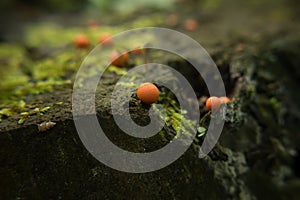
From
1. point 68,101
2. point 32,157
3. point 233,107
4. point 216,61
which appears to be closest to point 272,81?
point 216,61

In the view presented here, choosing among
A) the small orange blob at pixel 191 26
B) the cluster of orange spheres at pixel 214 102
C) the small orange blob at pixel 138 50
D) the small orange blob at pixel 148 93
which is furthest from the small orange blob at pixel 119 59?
the small orange blob at pixel 191 26

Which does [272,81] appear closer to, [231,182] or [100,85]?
[231,182]

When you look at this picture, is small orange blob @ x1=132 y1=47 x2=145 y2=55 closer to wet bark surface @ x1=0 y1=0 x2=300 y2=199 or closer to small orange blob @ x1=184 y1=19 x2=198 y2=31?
wet bark surface @ x1=0 y1=0 x2=300 y2=199

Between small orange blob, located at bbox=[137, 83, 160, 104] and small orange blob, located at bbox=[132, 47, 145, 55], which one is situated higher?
small orange blob, located at bbox=[132, 47, 145, 55]

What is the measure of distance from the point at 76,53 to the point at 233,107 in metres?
2.37


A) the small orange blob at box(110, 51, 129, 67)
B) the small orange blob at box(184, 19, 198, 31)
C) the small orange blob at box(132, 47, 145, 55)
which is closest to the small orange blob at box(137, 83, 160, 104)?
the small orange blob at box(110, 51, 129, 67)

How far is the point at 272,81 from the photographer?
3.85 meters

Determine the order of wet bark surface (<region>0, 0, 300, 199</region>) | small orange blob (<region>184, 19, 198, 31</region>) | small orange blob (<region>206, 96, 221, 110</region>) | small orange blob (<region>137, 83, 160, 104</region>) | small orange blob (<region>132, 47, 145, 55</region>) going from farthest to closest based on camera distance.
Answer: small orange blob (<region>184, 19, 198, 31</region>), small orange blob (<region>132, 47, 145, 55</region>), small orange blob (<region>206, 96, 221, 110</region>), small orange blob (<region>137, 83, 160, 104</region>), wet bark surface (<region>0, 0, 300, 199</region>)

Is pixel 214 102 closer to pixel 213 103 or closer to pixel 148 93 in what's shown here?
pixel 213 103

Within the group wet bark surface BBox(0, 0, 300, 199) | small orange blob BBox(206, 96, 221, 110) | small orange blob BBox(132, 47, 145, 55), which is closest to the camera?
wet bark surface BBox(0, 0, 300, 199)

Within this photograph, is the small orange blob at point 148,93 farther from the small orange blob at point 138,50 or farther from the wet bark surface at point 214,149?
the small orange blob at point 138,50

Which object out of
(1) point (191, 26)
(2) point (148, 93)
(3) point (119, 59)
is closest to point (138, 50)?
(3) point (119, 59)

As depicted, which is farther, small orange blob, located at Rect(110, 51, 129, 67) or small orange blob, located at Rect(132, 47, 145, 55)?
small orange blob, located at Rect(132, 47, 145, 55)

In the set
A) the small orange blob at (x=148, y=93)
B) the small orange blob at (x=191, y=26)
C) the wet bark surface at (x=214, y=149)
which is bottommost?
the wet bark surface at (x=214, y=149)
